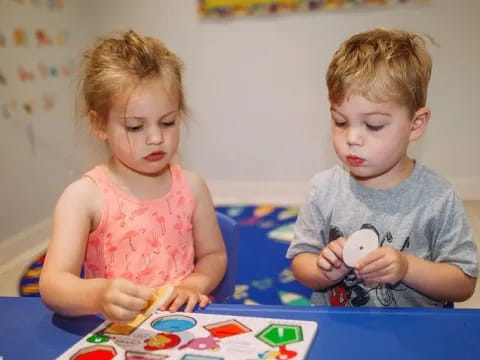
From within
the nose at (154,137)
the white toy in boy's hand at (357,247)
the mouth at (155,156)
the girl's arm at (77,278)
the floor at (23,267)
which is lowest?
the floor at (23,267)

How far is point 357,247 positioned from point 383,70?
0.29 meters

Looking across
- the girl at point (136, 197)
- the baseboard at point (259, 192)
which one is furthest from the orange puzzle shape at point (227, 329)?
the baseboard at point (259, 192)

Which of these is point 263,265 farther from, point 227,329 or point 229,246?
point 227,329

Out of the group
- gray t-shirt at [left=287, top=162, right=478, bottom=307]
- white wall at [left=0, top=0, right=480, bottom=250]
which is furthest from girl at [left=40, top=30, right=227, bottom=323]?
white wall at [left=0, top=0, right=480, bottom=250]

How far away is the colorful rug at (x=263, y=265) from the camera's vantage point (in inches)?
67.1

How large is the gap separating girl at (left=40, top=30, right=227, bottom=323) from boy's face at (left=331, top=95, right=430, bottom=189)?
29 centimetres

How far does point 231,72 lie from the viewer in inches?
115

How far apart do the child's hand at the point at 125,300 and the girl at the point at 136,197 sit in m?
0.18

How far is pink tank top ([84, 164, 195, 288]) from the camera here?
0.93 m

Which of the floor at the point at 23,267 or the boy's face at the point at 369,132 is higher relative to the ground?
the boy's face at the point at 369,132

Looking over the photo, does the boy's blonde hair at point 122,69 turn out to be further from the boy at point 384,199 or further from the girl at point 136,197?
the boy at point 384,199

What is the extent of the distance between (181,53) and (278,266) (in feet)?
5.05

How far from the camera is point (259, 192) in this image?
9.91ft

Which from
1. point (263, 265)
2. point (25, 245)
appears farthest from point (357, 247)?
point (25, 245)
